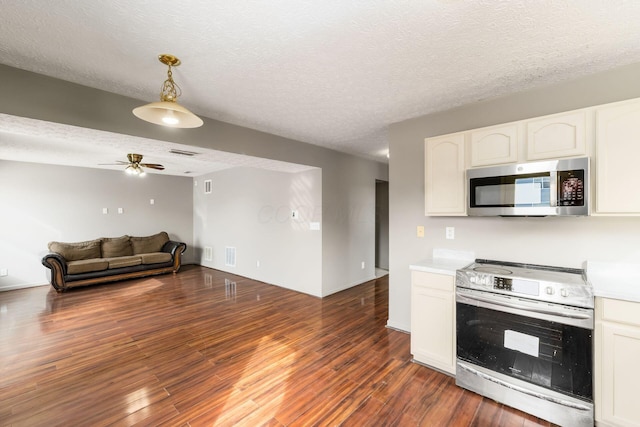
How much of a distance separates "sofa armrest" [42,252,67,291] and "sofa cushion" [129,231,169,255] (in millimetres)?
1504

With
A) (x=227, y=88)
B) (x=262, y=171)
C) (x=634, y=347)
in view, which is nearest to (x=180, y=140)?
(x=227, y=88)

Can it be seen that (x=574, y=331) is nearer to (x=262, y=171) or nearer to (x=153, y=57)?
(x=153, y=57)

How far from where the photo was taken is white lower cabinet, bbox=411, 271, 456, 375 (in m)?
2.30

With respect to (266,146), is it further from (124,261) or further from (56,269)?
(56,269)

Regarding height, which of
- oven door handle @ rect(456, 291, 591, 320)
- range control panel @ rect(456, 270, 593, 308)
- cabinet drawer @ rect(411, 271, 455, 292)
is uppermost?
range control panel @ rect(456, 270, 593, 308)

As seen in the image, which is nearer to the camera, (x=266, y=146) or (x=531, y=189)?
(x=531, y=189)

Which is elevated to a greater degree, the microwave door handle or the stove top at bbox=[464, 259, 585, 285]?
the microwave door handle

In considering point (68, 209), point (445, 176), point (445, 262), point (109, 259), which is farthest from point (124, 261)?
point (445, 176)

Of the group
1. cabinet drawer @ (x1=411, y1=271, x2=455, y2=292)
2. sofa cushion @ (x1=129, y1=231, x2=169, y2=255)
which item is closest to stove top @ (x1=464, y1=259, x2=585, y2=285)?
cabinet drawer @ (x1=411, y1=271, x2=455, y2=292)

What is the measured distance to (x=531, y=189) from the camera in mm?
2074

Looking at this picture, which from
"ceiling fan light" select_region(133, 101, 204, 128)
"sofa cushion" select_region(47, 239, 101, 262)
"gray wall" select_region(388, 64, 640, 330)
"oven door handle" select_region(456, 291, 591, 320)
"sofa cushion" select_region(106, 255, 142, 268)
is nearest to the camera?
"ceiling fan light" select_region(133, 101, 204, 128)

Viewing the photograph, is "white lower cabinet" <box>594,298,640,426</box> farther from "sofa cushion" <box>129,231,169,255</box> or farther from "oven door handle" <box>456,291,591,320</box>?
"sofa cushion" <box>129,231,169,255</box>

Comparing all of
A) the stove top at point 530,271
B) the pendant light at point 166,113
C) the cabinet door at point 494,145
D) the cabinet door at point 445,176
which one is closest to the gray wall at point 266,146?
the pendant light at point 166,113

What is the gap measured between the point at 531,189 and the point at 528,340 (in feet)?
3.75
